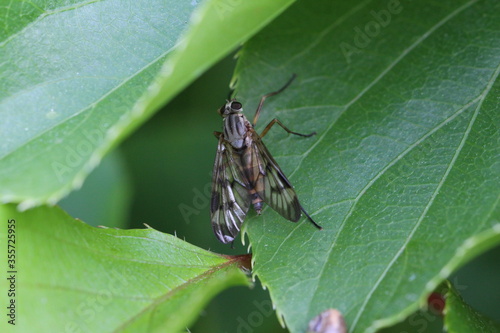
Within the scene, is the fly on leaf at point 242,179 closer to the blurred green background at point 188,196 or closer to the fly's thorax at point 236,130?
the fly's thorax at point 236,130

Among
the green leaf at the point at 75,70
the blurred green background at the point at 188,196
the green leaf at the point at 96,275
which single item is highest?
the green leaf at the point at 75,70

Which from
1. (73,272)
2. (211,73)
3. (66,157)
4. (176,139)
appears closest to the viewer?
(66,157)

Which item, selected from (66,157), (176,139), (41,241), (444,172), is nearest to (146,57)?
(66,157)

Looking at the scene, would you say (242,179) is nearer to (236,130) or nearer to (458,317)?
(236,130)

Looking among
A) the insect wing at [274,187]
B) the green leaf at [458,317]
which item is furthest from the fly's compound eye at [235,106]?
the green leaf at [458,317]

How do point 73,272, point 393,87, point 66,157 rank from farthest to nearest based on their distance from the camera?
1. point 393,87
2. point 73,272
3. point 66,157

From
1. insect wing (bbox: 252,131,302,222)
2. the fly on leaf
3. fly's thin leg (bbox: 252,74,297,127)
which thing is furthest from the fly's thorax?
fly's thin leg (bbox: 252,74,297,127)

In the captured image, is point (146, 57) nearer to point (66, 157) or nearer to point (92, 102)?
point (92, 102)
